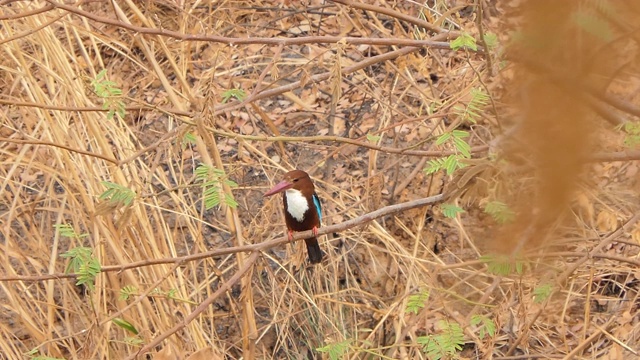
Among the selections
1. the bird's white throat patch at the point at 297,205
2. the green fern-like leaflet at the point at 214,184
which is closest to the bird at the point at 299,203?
the bird's white throat patch at the point at 297,205

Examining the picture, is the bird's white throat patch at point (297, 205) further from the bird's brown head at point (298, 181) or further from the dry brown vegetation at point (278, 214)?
the dry brown vegetation at point (278, 214)

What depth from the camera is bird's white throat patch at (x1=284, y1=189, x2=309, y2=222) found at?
3625mm

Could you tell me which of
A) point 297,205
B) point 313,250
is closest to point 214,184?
point 297,205

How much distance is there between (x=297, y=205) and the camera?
3.63 m

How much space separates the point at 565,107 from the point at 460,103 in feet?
8.96

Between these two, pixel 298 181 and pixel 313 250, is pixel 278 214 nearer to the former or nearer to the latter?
pixel 313 250

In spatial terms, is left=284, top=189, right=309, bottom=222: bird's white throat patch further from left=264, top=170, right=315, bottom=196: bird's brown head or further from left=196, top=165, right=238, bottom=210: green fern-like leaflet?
left=196, top=165, right=238, bottom=210: green fern-like leaflet

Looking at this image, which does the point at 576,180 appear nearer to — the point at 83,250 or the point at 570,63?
the point at 570,63

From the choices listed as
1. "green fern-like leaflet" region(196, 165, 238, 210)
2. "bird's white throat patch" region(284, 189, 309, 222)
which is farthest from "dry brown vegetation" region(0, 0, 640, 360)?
"bird's white throat patch" region(284, 189, 309, 222)

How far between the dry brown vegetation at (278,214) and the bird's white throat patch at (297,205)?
15cm

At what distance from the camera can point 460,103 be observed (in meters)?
3.00

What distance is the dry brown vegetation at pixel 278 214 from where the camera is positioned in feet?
7.91

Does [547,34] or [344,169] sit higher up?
[547,34]

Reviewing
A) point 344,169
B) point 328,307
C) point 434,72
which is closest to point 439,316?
point 328,307
